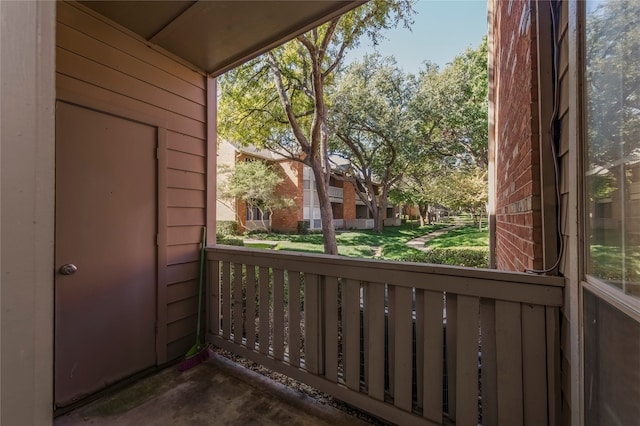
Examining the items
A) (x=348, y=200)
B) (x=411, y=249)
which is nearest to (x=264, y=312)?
(x=411, y=249)

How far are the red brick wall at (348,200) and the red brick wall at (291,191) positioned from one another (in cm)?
574

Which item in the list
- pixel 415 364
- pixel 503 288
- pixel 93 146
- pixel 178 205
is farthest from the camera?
pixel 178 205

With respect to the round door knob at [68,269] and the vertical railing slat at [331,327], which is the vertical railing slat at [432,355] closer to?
the vertical railing slat at [331,327]

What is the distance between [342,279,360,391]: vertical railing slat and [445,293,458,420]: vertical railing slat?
560 mm

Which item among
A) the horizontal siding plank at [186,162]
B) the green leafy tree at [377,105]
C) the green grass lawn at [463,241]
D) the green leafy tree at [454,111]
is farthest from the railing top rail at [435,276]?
the green leafy tree at [377,105]

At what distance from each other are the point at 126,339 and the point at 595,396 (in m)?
2.89

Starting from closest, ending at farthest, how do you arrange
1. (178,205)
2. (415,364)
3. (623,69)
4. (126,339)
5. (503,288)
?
(623,69) → (503,288) → (415,364) → (126,339) → (178,205)

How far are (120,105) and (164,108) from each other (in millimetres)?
388

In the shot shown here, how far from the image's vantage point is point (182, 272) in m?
2.83

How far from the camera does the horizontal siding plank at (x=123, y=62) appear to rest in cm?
206

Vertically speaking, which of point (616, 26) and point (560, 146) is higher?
point (616, 26)

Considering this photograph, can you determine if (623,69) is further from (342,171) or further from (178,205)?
(342,171)

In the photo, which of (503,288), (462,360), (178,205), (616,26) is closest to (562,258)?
(503,288)

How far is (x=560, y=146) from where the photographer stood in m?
1.32
